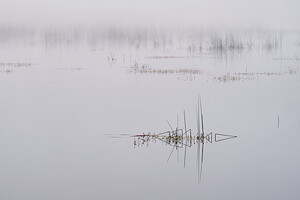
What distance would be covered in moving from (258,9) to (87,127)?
46.0 inches

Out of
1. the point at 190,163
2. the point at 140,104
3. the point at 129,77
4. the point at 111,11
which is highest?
the point at 111,11

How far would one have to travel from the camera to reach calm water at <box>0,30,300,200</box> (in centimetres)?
194

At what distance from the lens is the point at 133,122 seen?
1949 millimetres

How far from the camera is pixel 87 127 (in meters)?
1.95

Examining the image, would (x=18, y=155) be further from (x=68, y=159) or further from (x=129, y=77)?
(x=129, y=77)

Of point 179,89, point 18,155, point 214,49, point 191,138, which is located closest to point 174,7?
point 214,49

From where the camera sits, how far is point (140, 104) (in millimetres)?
1954

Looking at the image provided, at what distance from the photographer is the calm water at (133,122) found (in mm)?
1940

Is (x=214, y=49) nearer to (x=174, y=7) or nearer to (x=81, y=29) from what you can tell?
(x=174, y=7)

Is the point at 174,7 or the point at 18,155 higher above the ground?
the point at 174,7

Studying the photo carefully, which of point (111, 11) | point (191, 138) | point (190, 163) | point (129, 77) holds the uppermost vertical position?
point (111, 11)

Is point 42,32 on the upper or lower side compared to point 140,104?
upper

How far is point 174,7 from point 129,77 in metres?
0.47

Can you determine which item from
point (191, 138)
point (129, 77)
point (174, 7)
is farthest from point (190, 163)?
point (174, 7)
